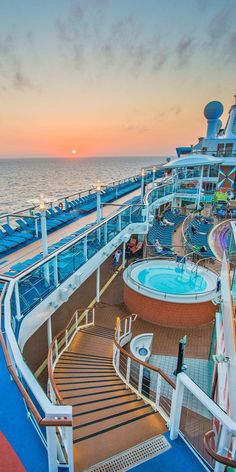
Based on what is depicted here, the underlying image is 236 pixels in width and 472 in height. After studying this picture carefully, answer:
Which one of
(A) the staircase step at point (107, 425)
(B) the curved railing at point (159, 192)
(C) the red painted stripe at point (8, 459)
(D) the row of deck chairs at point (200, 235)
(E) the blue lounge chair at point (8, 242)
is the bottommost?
(D) the row of deck chairs at point (200, 235)

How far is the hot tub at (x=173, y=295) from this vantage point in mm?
10688

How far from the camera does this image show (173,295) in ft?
35.5

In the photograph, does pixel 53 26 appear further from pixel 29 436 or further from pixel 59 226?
pixel 29 436

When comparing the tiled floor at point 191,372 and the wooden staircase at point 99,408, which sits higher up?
the wooden staircase at point 99,408

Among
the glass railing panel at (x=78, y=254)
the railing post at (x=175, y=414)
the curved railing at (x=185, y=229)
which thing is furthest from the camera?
the curved railing at (x=185, y=229)

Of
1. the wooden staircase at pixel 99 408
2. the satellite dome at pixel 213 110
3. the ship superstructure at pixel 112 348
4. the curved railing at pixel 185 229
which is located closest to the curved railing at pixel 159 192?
the ship superstructure at pixel 112 348

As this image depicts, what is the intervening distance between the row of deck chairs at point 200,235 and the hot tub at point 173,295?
328 cm

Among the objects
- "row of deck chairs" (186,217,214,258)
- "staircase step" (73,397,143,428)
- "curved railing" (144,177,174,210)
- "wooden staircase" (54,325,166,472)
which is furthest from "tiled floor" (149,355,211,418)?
"curved railing" (144,177,174,210)

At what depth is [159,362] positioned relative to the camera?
8.52 m

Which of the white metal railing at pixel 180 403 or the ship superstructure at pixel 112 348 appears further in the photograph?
the ship superstructure at pixel 112 348

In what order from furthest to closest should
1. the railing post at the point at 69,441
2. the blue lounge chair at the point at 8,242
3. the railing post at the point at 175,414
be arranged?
the blue lounge chair at the point at 8,242 < the railing post at the point at 175,414 < the railing post at the point at 69,441

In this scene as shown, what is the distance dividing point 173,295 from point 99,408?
6762mm

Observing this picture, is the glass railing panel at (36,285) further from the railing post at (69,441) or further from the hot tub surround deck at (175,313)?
the hot tub surround deck at (175,313)

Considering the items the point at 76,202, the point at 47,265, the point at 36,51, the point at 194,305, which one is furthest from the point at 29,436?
the point at 36,51
